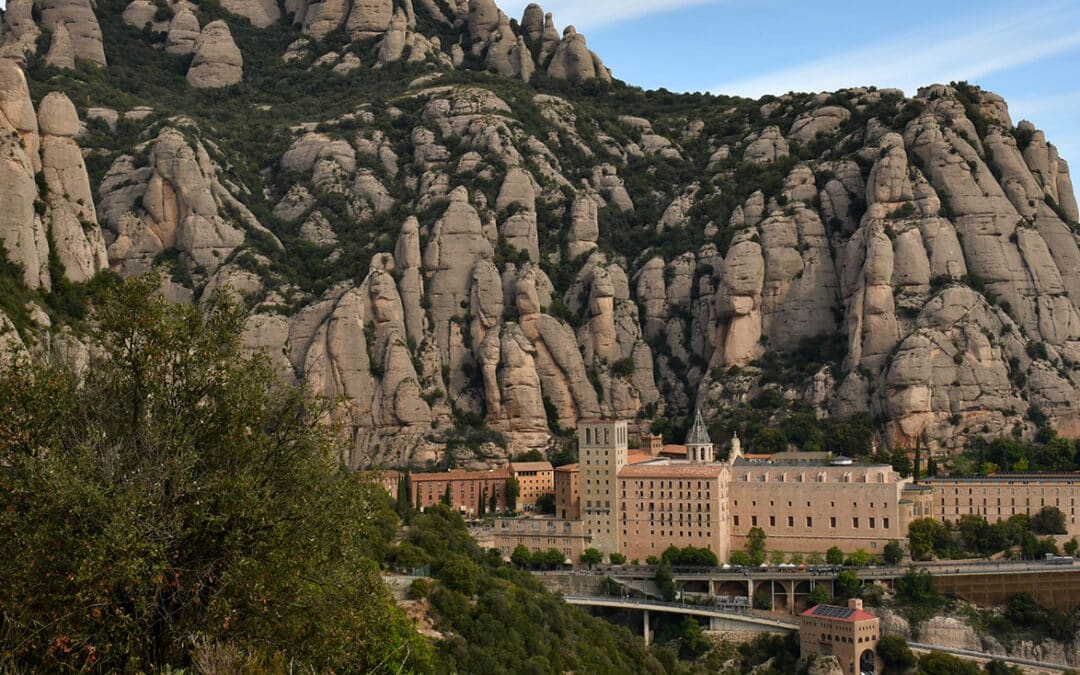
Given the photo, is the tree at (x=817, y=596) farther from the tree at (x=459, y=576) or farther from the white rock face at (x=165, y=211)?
the white rock face at (x=165, y=211)

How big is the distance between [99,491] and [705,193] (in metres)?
126

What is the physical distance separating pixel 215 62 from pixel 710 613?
108506 millimetres

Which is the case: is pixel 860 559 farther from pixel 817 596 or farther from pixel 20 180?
pixel 20 180

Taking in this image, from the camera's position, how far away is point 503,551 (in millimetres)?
101125

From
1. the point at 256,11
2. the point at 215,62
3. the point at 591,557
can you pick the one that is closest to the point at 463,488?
the point at 591,557

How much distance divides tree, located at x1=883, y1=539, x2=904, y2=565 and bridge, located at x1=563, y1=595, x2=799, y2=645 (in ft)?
35.4

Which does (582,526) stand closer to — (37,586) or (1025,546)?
(1025,546)

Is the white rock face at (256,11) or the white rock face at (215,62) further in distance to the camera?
the white rock face at (256,11)

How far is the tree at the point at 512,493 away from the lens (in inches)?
4373

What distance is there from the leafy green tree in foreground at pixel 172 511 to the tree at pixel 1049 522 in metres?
77.2

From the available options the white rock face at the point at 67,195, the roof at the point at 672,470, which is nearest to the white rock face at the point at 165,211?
the roof at the point at 672,470

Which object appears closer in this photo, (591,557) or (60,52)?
(591,557)

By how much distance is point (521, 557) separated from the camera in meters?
98.9

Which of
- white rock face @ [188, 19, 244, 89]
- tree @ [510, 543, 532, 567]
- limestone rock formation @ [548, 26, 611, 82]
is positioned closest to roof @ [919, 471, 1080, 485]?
tree @ [510, 543, 532, 567]
